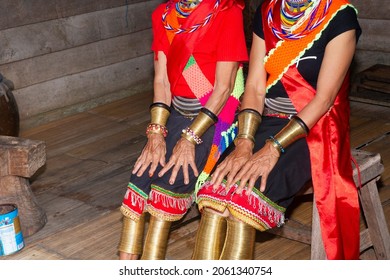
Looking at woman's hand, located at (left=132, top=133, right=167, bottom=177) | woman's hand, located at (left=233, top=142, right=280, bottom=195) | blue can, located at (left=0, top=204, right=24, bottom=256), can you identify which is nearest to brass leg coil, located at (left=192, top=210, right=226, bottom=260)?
woman's hand, located at (left=233, top=142, right=280, bottom=195)

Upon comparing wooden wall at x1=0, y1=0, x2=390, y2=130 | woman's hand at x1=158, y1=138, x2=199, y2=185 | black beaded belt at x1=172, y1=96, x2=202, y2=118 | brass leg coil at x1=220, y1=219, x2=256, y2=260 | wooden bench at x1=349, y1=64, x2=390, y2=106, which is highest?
wooden wall at x1=0, y1=0, x2=390, y2=130

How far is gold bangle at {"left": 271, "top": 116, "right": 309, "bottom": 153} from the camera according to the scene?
2992 mm

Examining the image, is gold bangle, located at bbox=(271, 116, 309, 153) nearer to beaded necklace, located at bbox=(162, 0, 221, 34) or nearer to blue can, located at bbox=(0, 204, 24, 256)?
beaded necklace, located at bbox=(162, 0, 221, 34)

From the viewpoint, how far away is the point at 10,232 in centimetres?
366

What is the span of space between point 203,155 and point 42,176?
1.93 metres

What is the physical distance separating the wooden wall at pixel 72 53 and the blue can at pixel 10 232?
204 cm

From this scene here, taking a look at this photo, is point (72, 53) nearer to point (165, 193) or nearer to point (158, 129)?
point (158, 129)

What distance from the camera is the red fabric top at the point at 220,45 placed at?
3.21 metres

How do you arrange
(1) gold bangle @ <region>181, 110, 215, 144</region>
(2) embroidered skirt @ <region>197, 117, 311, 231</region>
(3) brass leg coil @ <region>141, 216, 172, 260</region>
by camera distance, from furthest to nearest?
(1) gold bangle @ <region>181, 110, 215, 144</region> → (3) brass leg coil @ <region>141, 216, 172, 260</region> → (2) embroidered skirt @ <region>197, 117, 311, 231</region>

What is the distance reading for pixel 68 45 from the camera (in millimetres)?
5859

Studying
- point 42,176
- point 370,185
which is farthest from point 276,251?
point 42,176

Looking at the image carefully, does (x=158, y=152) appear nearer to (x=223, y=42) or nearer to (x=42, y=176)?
(x=223, y=42)

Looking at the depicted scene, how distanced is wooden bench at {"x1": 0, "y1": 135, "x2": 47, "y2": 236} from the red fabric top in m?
1.01

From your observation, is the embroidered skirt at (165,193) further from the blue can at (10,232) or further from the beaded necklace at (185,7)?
the blue can at (10,232)
